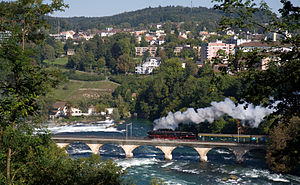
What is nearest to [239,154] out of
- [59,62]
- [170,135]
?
[170,135]

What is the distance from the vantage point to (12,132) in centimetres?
1438

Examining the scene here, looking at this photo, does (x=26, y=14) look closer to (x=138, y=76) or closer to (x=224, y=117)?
(x=224, y=117)

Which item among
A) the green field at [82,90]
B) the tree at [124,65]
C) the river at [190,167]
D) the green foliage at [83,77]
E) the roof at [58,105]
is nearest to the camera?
the river at [190,167]

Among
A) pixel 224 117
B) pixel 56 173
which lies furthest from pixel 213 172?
pixel 56 173

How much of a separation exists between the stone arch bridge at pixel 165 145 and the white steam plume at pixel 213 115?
6.79m

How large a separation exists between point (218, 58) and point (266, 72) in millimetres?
1412

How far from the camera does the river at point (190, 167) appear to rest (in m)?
47.1

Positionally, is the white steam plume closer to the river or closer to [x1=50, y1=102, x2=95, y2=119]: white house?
the river

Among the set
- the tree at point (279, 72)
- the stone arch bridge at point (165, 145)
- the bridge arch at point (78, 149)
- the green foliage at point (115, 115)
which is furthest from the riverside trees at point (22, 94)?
the green foliage at point (115, 115)

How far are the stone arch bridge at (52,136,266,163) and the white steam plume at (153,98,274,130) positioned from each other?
22.3 feet

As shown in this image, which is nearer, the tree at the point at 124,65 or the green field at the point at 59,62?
the tree at the point at 124,65

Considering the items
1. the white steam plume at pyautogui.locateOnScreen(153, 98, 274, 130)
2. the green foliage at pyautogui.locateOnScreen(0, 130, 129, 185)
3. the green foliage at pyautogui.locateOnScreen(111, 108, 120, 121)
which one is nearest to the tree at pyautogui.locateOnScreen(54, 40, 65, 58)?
the green foliage at pyautogui.locateOnScreen(111, 108, 120, 121)

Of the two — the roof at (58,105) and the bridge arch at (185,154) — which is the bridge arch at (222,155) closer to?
the bridge arch at (185,154)

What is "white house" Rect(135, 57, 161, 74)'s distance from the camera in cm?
14538
